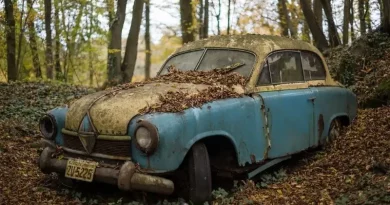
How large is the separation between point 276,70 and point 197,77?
1118 millimetres

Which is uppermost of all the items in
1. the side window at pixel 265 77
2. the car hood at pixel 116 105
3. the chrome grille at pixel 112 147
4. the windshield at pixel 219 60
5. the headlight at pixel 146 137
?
the windshield at pixel 219 60

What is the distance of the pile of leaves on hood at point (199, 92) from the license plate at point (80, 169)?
781mm

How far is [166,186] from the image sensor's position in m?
4.23

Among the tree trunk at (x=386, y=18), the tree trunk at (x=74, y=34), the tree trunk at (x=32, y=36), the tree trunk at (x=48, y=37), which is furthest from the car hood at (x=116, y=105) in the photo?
the tree trunk at (x=74, y=34)

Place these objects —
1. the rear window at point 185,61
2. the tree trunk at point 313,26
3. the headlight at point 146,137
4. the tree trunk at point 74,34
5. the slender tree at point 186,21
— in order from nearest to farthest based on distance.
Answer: the headlight at point 146,137
the rear window at point 185,61
the tree trunk at point 313,26
the slender tree at point 186,21
the tree trunk at point 74,34

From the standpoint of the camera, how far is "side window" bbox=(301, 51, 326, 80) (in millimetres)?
6381

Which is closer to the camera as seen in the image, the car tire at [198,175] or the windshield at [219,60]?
the car tire at [198,175]

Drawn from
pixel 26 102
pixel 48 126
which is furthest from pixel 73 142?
pixel 26 102

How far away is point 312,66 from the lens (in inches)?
258

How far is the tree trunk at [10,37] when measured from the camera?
11828 mm

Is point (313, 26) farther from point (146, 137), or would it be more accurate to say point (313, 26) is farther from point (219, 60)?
point (146, 137)

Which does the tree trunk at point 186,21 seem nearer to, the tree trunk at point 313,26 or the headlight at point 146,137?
the tree trunk at point 313,26

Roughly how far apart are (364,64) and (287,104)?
218 inches

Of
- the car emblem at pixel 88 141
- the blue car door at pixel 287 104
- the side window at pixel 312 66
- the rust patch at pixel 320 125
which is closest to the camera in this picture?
the car emblem at pixel 88 141
